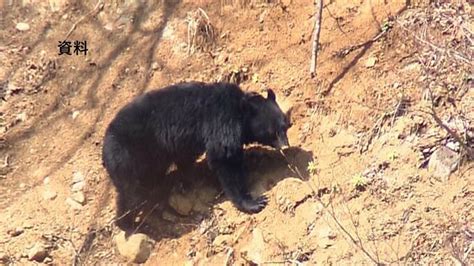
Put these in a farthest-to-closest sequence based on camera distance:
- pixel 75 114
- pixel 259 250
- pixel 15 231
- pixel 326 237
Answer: pixel 75 114
pixel 15 231
pixel 259 250
pixel 326 237

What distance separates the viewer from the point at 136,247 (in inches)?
246

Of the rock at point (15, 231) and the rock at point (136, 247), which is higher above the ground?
the rock at point (136, 247)

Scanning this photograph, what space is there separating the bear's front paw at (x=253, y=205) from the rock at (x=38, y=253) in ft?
5.32

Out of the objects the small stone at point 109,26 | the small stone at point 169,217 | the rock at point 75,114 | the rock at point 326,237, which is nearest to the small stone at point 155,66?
the small stone at point 109,26

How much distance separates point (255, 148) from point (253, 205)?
2.61ft

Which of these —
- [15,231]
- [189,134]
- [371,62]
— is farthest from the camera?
[371,62]

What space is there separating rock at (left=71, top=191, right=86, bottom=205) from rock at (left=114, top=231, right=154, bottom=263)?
55 cm

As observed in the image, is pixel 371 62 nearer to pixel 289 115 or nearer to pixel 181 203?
pixel 289 115

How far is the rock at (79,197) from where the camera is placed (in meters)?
6.66

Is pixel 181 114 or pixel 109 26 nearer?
pixel 181 114

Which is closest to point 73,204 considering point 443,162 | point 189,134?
point 189,134

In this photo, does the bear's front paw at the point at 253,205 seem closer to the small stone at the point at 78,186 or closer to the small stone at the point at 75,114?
the small stone at the point at 78,186

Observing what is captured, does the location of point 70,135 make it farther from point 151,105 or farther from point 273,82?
point 273,82

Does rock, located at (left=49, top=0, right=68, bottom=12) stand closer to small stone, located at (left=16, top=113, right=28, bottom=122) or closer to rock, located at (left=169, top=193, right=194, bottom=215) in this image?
small stone, located at (left=16, top=113, right=28, bottom=122)
